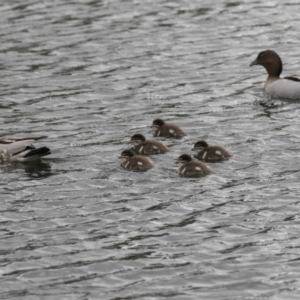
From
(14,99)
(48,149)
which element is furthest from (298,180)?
(14,99)

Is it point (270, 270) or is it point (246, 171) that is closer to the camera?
point (270, 270)

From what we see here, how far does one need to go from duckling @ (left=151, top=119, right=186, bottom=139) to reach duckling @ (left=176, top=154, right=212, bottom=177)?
5.72ft

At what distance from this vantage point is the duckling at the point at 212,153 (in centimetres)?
1503

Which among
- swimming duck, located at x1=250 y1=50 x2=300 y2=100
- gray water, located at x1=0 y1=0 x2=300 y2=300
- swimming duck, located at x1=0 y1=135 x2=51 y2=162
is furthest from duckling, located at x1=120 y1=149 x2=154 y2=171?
swimming duck, located at x1=250 y1=50 x2=300 y2=100

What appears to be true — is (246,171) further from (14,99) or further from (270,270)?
(14,99)

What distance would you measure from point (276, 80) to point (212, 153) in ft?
15.6

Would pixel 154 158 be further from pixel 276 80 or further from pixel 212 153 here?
pixel 276 80

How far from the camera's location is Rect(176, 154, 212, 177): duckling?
14.4m

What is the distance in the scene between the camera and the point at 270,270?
11352 millimetres

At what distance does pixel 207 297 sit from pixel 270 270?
87cm

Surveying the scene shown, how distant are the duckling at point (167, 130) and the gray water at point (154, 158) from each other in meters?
0.15

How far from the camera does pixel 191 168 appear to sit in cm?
1438

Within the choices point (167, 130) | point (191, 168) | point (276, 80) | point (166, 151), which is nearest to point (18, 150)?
point (166, 151)

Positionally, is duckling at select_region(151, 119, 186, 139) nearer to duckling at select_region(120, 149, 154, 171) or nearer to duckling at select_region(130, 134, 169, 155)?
duckling at select_region(130, 134, 169, 155)
